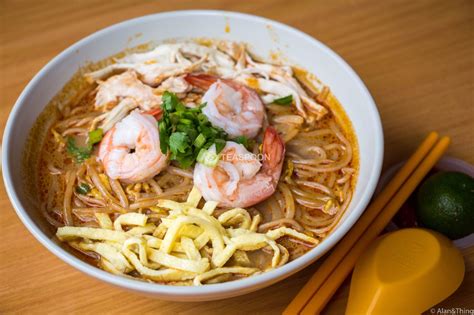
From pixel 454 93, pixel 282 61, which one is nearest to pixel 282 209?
pixel 282 61

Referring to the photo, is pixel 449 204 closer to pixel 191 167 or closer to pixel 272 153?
pixel 272 153

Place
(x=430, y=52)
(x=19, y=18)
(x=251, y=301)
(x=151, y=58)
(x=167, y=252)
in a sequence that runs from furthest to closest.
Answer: (x=19, y=18), (x=430, y=52), (x=151, y=58), (x=251, y=301), (x=167, y=252)

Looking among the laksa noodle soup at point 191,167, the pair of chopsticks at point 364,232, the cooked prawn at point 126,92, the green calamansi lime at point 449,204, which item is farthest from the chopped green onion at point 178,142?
the green calamansi lime at point 449,204

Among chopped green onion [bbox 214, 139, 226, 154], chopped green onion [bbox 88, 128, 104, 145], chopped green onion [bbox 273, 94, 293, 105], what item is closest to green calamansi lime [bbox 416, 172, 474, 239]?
chopped green onion [bbox 273, 94, 293, 105]

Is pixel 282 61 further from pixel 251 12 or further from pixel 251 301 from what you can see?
pixel 251 301

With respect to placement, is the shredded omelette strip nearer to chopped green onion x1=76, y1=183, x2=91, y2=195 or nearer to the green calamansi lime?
chopped green onion x1=76, y1=183, x2=91, y2=195

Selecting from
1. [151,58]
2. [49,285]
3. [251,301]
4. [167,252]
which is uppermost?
[151,58]

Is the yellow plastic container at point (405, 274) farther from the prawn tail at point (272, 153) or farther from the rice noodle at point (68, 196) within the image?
the rice noodle at point (68, 196)
